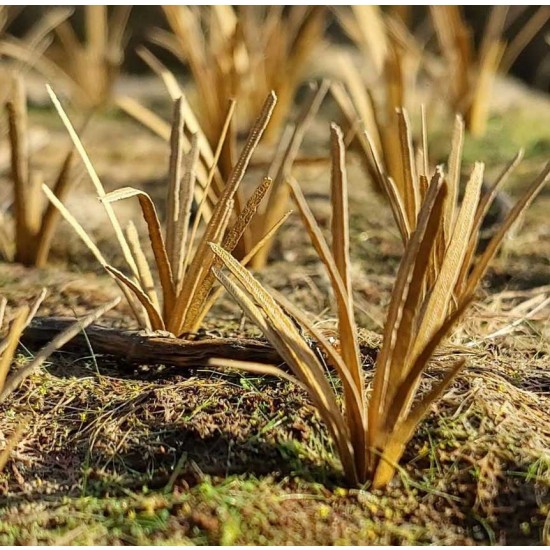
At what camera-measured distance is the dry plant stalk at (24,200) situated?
2.06 meters

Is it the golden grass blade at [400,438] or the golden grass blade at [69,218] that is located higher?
the golden grass blade at [69,218]

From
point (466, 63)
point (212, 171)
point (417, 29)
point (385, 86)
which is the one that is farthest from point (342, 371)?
point (417, 29)

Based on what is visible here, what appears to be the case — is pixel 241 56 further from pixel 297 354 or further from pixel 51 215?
pixel 297 354

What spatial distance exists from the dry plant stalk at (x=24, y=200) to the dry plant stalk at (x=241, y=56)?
2.60ft

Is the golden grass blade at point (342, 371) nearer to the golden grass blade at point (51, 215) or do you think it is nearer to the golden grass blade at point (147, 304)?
the golden grass blade at point (147, 304)

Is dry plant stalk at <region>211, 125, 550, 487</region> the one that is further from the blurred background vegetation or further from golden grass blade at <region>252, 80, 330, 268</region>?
the blurred background vegetation

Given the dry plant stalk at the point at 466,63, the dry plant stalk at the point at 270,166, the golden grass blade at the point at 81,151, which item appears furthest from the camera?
the dry plant stalk at the point at 466,63

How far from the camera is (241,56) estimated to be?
3.23 m

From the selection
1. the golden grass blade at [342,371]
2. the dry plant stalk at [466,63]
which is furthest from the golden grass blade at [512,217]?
the dry plant stalk at [466,63]

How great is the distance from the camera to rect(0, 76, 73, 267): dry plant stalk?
6.75 ft

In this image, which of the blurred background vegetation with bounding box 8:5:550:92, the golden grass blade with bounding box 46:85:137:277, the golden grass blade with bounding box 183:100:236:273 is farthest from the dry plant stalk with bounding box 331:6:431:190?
the blurred background vegetation with bounding box 8:5:550:92

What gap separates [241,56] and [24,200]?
135 centimetres

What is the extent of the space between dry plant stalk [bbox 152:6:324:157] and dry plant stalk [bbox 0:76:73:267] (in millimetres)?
791

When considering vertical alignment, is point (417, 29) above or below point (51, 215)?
above
